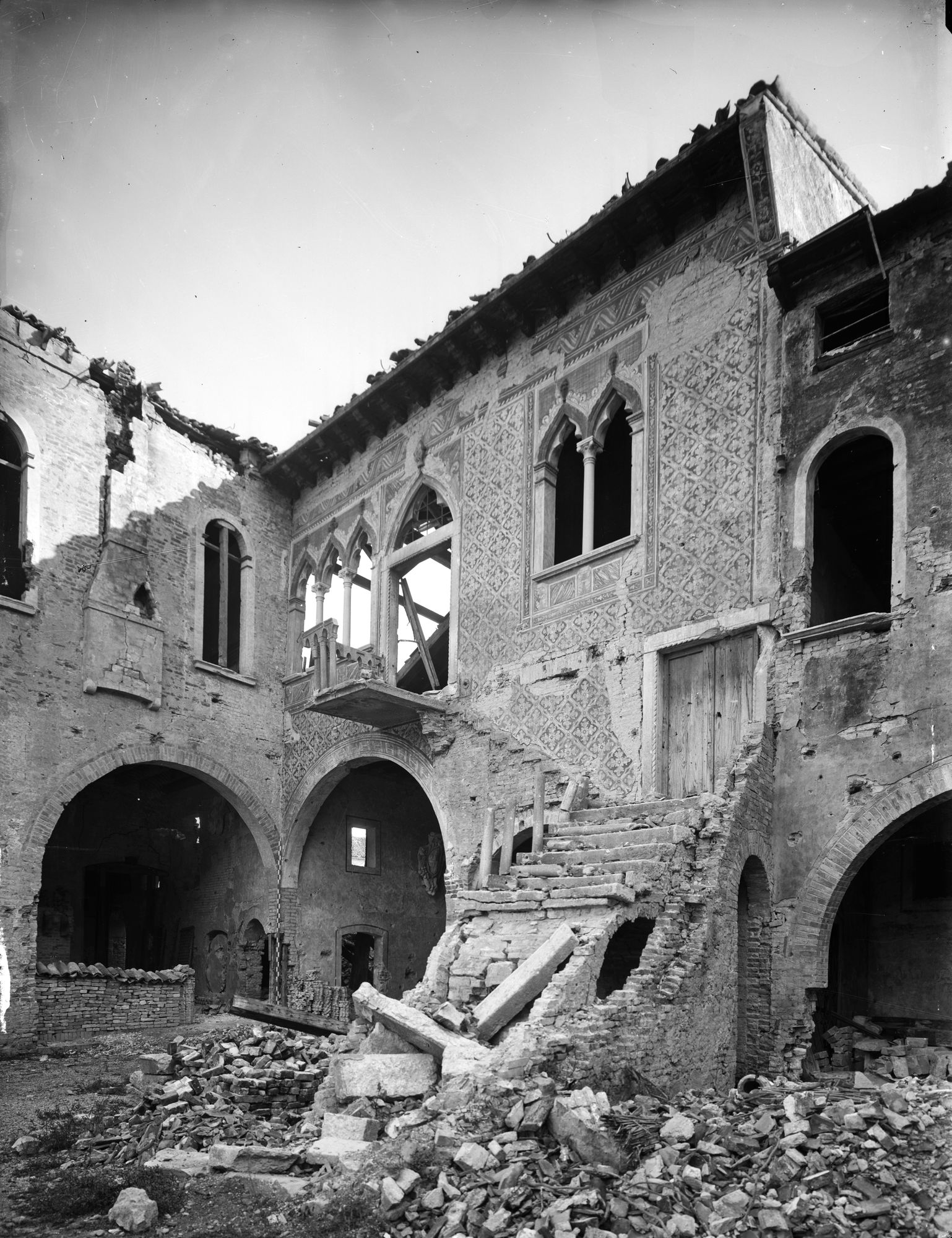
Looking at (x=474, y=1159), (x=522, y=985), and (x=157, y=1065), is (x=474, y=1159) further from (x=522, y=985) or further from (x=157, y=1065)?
(x=157, y=1065)

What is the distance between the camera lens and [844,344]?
11.6m

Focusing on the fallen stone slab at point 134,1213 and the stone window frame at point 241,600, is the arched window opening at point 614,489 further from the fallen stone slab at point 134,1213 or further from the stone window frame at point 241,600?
the fallen stone slab at point 134,1213

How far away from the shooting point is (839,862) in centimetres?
1039

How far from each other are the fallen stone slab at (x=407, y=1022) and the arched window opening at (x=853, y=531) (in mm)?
7091

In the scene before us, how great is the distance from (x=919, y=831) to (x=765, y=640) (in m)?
3.67

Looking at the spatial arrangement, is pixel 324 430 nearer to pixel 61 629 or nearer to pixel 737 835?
pixel 61 629

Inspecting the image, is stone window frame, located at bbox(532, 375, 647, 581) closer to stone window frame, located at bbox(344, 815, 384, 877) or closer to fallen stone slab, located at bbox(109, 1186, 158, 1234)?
stone window frame, located at bbox(344, 815, 384, 877)

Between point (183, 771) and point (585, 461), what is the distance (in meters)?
8.65

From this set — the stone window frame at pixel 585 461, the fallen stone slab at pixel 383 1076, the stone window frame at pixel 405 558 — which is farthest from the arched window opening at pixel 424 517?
the fallen stone slab at pixel 383 1076

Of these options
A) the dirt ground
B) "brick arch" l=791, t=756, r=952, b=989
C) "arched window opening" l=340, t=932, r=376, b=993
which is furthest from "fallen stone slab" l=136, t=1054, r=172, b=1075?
"arched window opening" l=340, t=932, r=376, b=993

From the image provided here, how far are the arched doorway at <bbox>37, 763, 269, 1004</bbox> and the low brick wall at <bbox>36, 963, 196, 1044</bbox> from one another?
11.5 feet

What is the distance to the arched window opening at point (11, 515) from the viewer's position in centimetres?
1525

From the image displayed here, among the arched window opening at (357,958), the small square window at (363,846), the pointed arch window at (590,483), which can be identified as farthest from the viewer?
the small square window at (363,846)

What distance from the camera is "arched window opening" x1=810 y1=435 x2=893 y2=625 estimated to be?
13414mm
